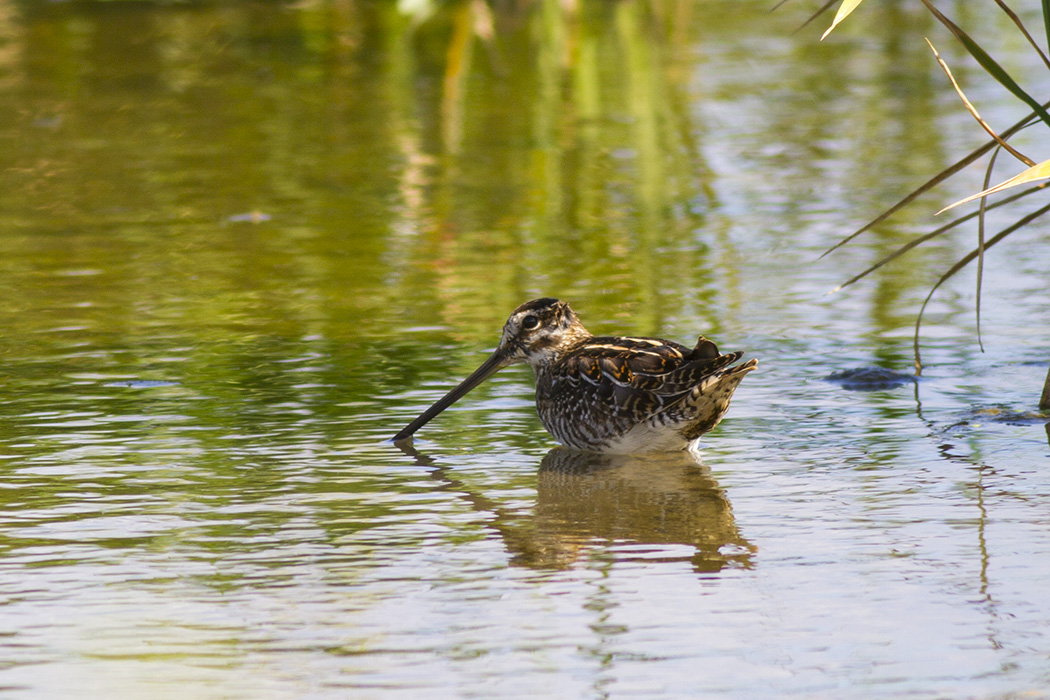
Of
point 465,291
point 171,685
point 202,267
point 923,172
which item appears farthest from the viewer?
point 923,172

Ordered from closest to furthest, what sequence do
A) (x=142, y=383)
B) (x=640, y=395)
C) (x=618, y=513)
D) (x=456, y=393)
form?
1. (x=618, y=513)
2. (x=640, y=395)
3. (x=456, y=393)
4. (x=142, y=383)

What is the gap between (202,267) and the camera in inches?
374

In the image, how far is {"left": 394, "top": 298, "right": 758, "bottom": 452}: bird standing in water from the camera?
6.39 meters

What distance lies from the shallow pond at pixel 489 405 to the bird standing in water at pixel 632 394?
0.13 meters

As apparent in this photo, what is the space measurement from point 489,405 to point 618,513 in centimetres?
175

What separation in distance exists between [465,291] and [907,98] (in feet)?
22.7

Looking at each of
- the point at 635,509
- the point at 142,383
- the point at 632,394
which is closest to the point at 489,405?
the point at 632,394

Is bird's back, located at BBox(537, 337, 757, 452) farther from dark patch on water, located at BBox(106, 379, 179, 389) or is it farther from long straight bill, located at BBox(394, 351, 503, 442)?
dark patch on water, located at BBox(106, 379, 179, 389)

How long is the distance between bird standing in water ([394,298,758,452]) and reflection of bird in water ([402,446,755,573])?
0.11m

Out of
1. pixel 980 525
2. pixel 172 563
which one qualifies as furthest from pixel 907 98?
pixel 172 563

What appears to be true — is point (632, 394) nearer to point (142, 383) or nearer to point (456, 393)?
point (456, 393)

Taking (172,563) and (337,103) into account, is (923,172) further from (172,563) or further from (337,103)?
(172,563)

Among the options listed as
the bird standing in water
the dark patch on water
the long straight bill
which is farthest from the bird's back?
the dark patch on water

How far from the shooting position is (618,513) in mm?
5785
